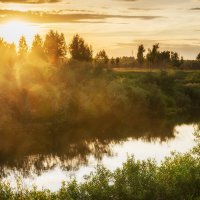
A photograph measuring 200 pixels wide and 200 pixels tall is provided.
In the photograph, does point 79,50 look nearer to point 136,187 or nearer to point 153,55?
point 153,55

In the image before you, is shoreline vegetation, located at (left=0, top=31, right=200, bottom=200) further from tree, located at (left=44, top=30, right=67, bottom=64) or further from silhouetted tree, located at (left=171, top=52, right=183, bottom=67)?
silhouetted tree, located at (left=171, top=52, right=183, bottom=67)

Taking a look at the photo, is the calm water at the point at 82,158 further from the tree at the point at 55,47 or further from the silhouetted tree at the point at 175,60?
the silhouetted tree at the point at 175,60

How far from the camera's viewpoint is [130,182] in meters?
27.7

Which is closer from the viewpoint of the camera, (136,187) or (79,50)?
(136,187)

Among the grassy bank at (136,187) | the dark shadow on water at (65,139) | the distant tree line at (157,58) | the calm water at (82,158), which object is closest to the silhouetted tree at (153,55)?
the distant tree line at (157,58)

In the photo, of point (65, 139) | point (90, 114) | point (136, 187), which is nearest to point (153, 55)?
point (90, 114)

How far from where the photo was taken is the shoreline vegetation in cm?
2745

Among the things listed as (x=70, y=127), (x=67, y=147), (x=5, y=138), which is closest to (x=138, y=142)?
(x=67, y=147)

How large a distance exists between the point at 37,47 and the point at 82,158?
7507cm

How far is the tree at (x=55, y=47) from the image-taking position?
127875 millimetres

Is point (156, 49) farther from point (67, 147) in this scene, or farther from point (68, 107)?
point (67, 147)

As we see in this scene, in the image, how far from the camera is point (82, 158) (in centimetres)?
5325

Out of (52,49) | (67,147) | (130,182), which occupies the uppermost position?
(52,49)

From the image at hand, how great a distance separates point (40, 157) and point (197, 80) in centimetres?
8468
